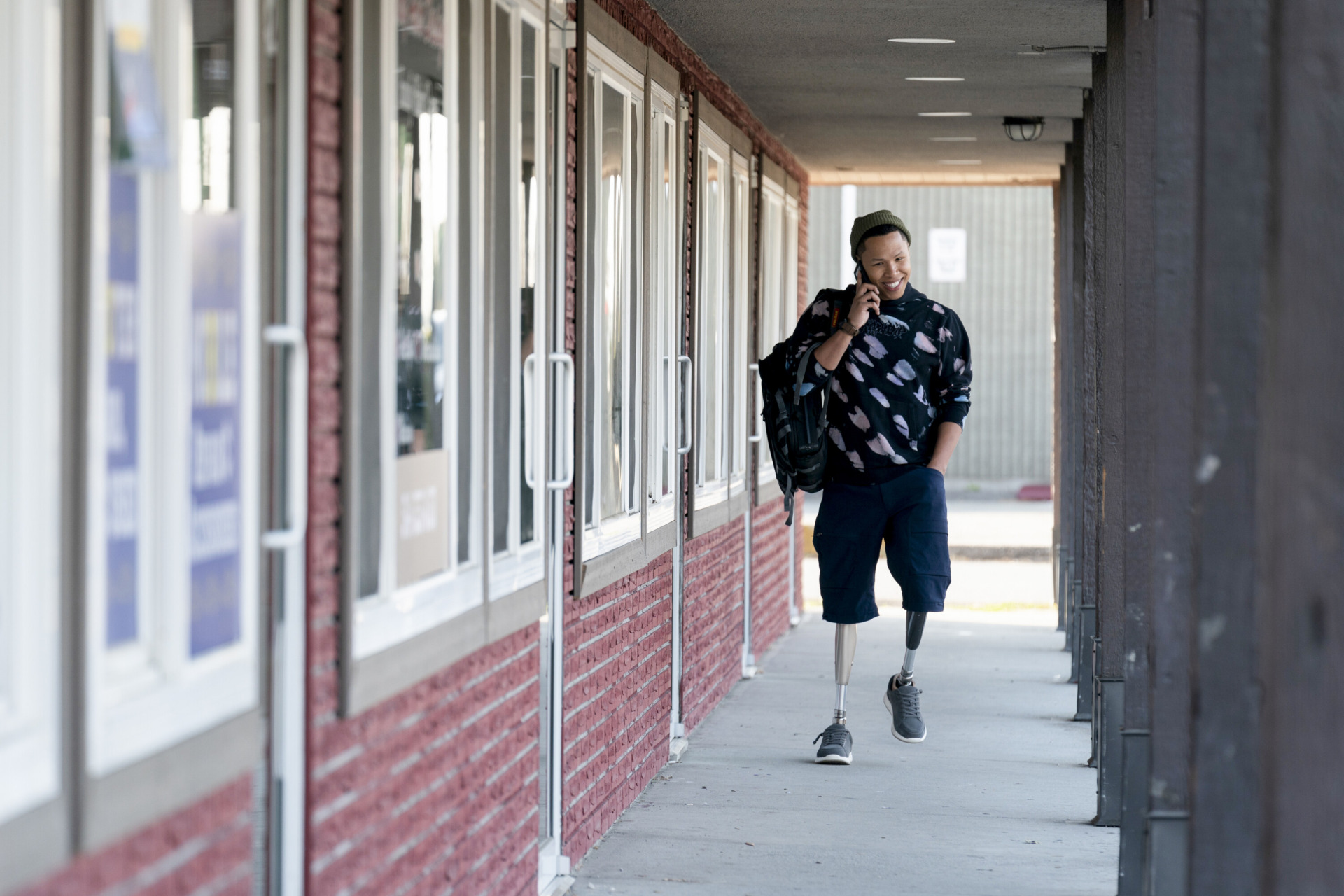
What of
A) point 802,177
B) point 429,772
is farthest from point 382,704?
point 802,177

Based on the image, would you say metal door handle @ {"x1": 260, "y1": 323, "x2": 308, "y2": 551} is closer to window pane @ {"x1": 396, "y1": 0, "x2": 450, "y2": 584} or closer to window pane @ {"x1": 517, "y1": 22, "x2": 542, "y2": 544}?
window pane @ {"x1": 396, "y1": 0, "x2": 450, "y2": 584}

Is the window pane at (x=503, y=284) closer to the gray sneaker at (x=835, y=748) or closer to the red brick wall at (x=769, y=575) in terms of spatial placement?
the gray sneaker at (x=835, y=748)

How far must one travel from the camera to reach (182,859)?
2219mm

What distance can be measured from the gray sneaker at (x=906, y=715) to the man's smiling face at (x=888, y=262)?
4.91 feet

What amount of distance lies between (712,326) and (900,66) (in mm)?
1441

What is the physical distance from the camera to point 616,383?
200 inches

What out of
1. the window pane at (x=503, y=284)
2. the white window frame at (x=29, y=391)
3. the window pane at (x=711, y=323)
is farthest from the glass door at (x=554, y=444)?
the window pane at (x=711, y=323)

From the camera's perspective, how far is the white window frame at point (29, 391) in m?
1.83

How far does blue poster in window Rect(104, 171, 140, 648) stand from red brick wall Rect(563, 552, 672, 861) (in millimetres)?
2405

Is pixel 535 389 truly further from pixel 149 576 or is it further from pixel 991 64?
pixel 991 64

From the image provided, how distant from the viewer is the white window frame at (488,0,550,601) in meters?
3.78

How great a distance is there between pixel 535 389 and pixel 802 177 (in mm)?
7265

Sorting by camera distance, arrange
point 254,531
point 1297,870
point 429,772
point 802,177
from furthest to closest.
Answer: point 802,177, point 429,772, point 254,531, point 1297,870

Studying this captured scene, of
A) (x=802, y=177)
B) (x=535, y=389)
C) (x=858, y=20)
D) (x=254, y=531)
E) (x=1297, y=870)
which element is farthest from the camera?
(x=802, y=177)
